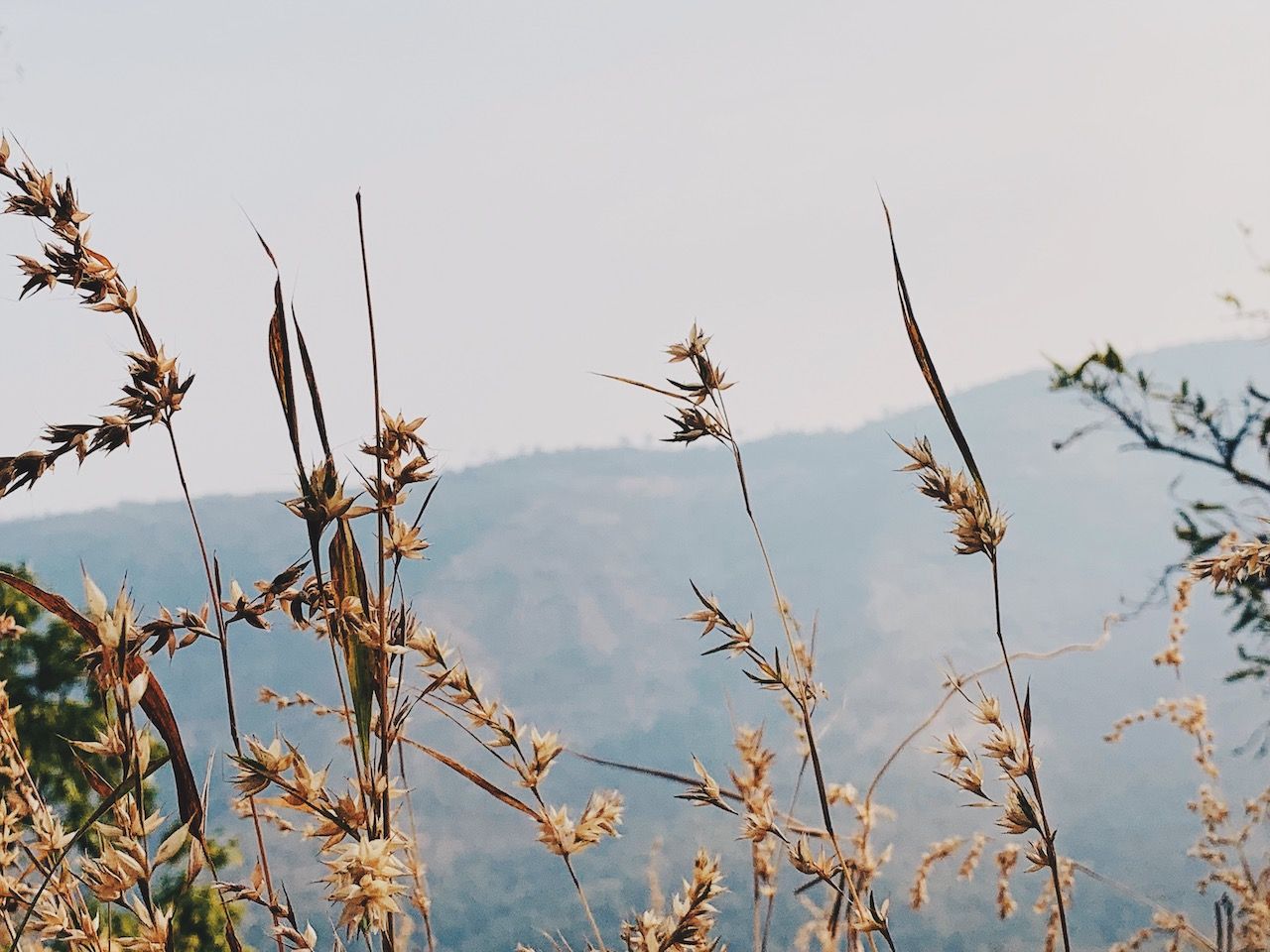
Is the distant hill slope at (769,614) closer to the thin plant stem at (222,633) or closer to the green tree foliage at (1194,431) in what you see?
the green tree foliage at (1194,431)

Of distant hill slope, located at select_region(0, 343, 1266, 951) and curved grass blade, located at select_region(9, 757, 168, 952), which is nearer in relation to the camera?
curved grass blade, located at select_region(9, 757, 168, 952)

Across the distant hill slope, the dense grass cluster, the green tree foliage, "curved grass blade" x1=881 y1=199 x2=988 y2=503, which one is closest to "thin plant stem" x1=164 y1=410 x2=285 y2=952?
the dense grass cluster

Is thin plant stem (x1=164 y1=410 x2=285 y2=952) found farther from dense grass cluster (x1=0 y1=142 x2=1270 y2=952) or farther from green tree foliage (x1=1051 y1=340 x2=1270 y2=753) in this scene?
green tree foliage (x1=1051 y1=340 x2=1270 y2=753)

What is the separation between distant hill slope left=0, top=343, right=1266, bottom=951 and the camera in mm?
31922

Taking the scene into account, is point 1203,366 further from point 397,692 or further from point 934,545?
point 397,692

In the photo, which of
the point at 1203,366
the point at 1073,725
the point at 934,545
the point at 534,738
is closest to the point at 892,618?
the point at 934,545

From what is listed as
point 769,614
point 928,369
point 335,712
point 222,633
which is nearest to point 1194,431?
point 928,369

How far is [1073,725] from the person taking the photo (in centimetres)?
3819

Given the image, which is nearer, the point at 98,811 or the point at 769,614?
the point at 98,811

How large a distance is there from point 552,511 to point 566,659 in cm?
946

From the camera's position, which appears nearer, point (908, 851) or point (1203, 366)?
point (908, 851)

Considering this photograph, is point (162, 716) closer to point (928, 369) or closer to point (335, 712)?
point (335, 712)

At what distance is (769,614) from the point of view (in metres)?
41.7

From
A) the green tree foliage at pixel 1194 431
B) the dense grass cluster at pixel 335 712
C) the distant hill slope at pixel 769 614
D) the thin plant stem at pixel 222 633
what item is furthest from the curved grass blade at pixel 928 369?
the distant hill slope at pixel 769 614
